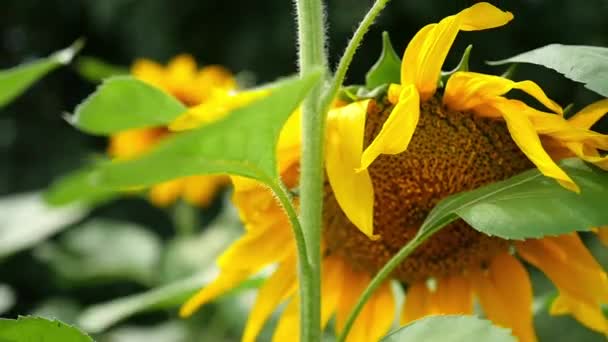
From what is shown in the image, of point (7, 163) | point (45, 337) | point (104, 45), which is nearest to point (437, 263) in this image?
point (45, 337)

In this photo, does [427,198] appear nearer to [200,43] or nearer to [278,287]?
[278,287]

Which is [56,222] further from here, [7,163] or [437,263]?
[7,163]

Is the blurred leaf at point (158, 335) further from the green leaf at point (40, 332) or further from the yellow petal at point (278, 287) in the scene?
the green leaf at point (40, 332)

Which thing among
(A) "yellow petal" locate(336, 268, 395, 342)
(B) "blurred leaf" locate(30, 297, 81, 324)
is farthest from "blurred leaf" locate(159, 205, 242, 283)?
(A) "yellow petal" locate(336, 268, 395, 342)

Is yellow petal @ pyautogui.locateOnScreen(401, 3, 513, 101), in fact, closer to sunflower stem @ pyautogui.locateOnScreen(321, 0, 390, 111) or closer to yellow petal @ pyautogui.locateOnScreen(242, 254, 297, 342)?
sunflower stem @ pyautogui.locateOnScreen(321, 0, 390, 111)

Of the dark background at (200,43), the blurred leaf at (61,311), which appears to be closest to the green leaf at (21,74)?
the blurred leaf at (61,311)
